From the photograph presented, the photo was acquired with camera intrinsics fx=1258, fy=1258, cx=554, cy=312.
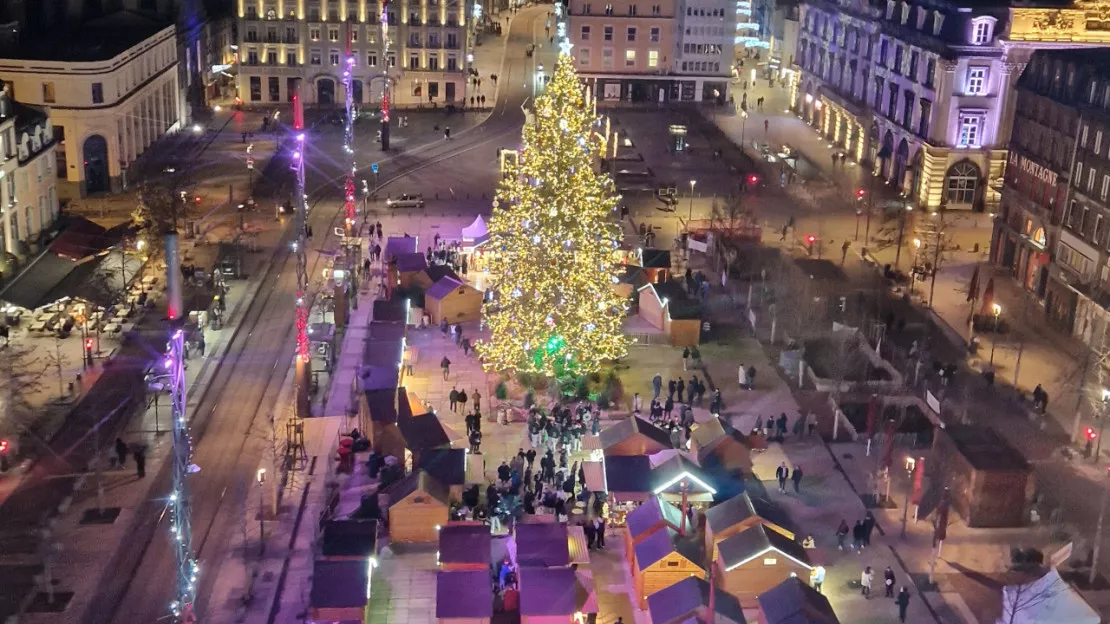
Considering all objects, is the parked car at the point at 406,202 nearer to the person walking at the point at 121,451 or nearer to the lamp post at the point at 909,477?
the person walking at the point at 121,451

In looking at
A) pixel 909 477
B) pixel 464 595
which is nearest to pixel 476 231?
pixel 909 477

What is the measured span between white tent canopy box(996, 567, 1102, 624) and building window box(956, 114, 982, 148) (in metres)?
56.4

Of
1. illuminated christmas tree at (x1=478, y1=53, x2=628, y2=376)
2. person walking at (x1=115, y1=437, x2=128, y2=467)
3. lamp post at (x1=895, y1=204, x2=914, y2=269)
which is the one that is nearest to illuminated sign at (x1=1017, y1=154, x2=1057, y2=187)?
lamp post at (x1=895, y1=204, x2=914, y2=269)

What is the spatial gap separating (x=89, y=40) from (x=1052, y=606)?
78.7 metres

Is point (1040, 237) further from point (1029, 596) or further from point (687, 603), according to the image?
point (687, 603)

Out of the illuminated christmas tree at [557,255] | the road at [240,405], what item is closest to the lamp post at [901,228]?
the illuminated christmas tree at [557,255]

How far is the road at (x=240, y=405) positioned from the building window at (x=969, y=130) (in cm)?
3326

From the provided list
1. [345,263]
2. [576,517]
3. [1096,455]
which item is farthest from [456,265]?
[1096,455]

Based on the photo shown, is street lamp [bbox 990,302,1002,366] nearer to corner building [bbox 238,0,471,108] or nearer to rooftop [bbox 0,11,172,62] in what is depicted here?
rooftop [bbox 0,11,172,62]

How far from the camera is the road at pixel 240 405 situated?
3856 centimetres

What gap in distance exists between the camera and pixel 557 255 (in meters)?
50.8

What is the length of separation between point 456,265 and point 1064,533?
37.5m

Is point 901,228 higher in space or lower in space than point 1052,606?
higher

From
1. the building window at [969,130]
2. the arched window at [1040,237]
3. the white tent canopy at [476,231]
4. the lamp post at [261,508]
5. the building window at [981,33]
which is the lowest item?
the lamp post at [261,508]
